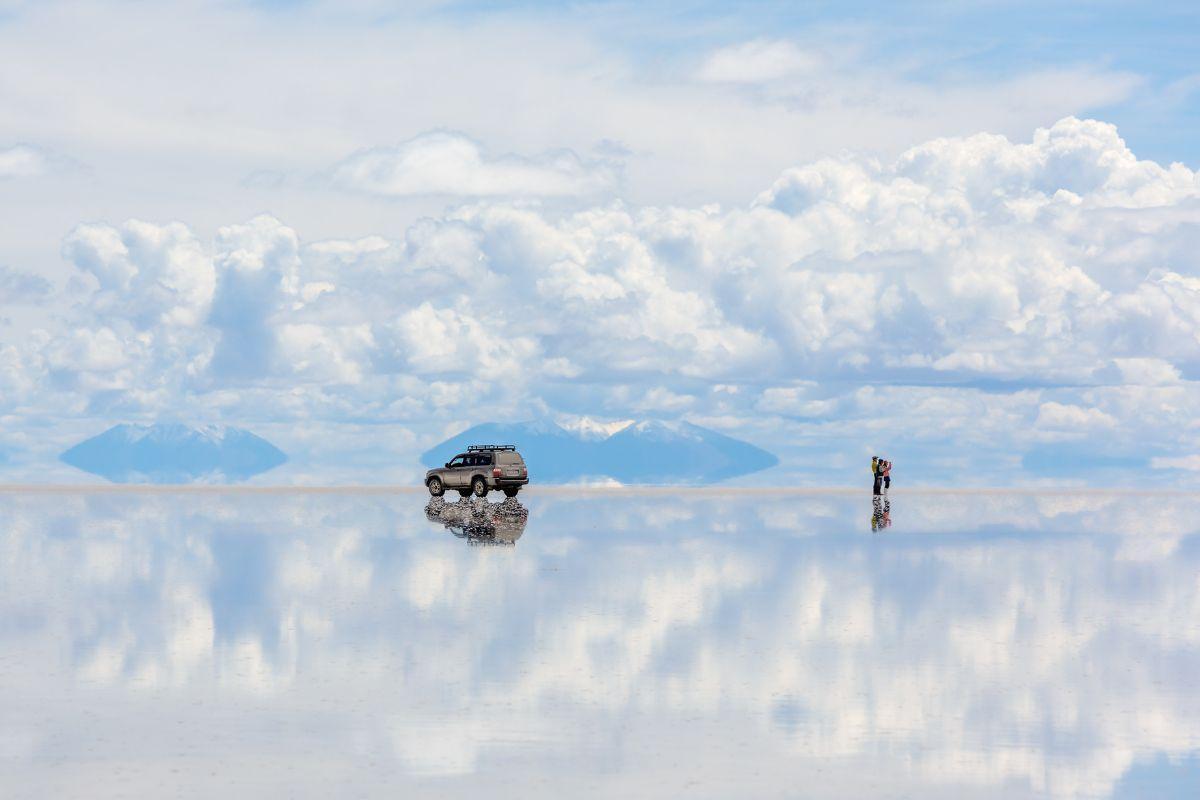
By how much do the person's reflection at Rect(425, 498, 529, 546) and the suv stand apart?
0.70 meters

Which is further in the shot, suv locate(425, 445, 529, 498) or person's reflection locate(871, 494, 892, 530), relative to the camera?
suv locate(425, 445, 529, 498)

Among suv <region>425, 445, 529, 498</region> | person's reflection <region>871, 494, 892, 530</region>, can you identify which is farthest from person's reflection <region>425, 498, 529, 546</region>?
person's reflection <region>871, 494, 892, 530</region>

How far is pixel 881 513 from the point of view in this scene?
5684cm

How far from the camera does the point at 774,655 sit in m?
19.9

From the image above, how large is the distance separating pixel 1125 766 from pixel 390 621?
1233cm

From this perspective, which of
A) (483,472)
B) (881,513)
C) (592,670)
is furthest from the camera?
(483,472)

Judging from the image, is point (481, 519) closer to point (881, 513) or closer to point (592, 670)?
point (881, 513)

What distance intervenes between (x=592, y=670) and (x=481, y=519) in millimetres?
31227

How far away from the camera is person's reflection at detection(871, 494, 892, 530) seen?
48812mm

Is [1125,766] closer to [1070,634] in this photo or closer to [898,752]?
[898,752]

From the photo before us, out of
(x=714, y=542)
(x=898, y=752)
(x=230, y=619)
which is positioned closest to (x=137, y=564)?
(x=230, y=619)

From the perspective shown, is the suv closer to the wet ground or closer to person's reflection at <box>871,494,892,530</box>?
person's reflection at <box>871,494,892,530</box>

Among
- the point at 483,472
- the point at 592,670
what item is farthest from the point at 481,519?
the point at 592,670

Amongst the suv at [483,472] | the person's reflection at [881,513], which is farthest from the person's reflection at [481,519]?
the person's reflection at [881,513]
